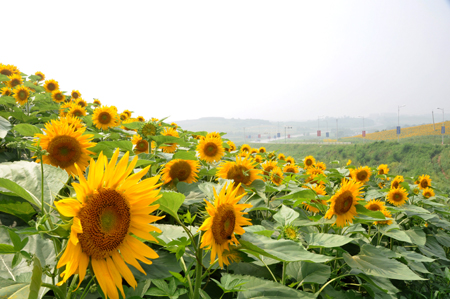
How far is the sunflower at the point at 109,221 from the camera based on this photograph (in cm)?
75

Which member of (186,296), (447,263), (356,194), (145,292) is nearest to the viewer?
(145,292)

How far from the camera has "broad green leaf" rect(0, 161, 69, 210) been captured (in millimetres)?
1149

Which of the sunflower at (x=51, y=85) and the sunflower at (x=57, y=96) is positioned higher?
the sunflower at (x=51, y=85)

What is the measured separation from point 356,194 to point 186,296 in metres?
1.62

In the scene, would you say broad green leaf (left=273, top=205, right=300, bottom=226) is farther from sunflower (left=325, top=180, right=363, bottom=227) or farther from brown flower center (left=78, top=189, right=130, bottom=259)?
brown flower center (left=78, top=189, right=130, bottom=259)

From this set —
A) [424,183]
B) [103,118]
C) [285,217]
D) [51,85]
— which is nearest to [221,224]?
[285,217]

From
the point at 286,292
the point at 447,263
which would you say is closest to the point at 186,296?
the point at 286,292

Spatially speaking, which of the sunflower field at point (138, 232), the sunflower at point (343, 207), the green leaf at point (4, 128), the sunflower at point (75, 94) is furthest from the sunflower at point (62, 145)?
the sunflower at point (75, 94)

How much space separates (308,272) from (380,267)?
2.08ft

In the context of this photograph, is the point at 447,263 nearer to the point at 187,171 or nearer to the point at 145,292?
the point at 187,171

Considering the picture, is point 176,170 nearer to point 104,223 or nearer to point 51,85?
point 104,223

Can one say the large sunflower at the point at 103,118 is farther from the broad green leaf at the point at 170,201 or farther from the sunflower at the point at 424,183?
the sunflower at the point at 424,183

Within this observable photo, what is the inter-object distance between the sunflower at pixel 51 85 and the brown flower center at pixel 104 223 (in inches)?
252

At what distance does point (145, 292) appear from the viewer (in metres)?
1.10
